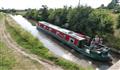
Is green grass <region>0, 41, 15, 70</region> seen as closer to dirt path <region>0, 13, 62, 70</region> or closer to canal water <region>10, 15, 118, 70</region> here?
dirt path <region>0, 13, 62, 70</region>

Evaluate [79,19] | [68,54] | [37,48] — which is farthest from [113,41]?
[37,48]

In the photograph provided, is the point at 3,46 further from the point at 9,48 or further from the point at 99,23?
the point at 99,23

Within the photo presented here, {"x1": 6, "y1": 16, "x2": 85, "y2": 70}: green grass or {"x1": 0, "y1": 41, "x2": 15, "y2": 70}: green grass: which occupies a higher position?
{"x1": 0, "y1": 41, "x2": 15, "y2": 70}: green grass

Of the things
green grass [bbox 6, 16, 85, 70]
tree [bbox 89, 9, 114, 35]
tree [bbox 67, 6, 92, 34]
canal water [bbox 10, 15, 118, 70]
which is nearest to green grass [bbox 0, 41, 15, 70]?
green grass [bbox 6, 16, 85, 70]

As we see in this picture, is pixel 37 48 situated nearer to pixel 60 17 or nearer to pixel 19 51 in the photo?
pixel 19 51

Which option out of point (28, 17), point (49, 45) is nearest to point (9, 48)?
point (49, 45)

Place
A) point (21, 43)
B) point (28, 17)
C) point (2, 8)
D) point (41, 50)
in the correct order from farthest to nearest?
point (2, 8), point (28, 17), point (21, 43), point (41, 50)

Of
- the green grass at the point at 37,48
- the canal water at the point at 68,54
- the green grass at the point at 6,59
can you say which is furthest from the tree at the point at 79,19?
the green grass at the point at 6,59

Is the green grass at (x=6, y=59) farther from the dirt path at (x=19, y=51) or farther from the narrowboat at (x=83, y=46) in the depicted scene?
the narrowboat at (x=83, y=46)

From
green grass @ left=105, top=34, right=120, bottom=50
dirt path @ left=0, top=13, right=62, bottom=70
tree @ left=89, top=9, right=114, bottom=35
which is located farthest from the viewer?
tree @ left=89, top=9, right=114, bottom=35
